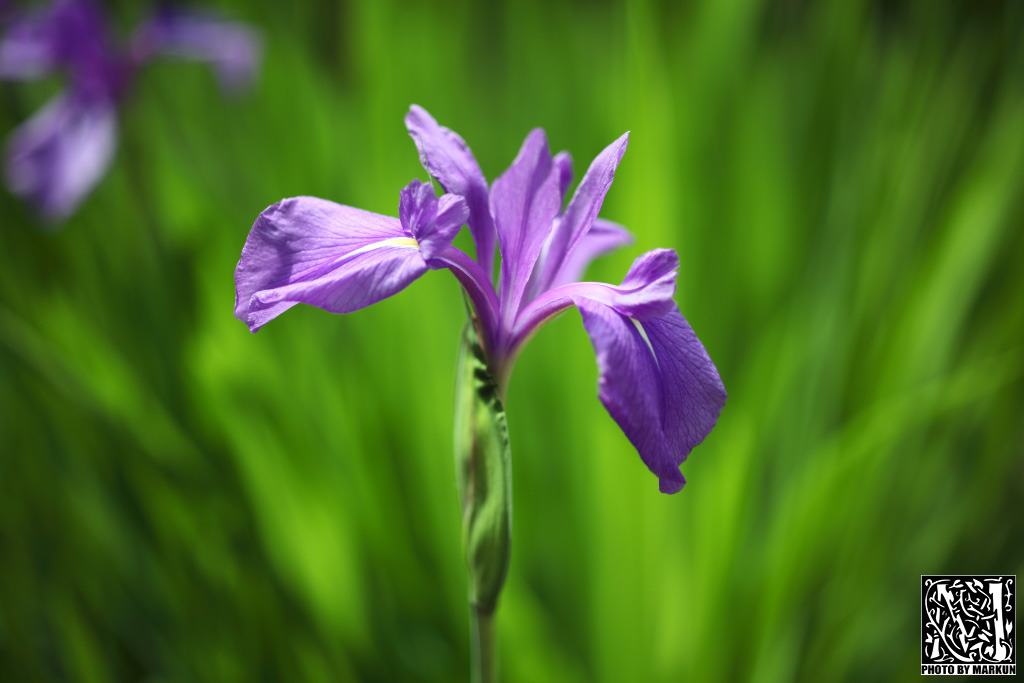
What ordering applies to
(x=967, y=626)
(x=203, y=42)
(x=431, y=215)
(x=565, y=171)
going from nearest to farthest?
(x=431, y=215) → (x=565, y=171) → (x=967, y=626) → (x=203, y=42)

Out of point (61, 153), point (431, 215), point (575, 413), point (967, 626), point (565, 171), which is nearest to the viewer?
point (431, 215)

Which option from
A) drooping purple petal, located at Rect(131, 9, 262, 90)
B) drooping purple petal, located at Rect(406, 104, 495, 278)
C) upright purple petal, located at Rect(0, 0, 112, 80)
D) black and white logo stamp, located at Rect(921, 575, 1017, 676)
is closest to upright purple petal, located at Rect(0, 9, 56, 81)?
upright purple petal, located at Rect(0, 0, 112, 80)

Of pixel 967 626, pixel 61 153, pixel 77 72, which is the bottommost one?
pixel 967 626

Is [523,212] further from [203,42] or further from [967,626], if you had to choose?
[203,42]

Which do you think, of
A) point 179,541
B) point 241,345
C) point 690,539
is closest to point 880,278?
point 690,539

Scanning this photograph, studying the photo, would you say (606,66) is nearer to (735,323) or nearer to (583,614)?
(735,323)

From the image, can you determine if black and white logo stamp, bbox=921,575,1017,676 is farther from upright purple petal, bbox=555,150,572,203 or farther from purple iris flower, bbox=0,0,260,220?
purple iris flower, bbox=0,0,260,220

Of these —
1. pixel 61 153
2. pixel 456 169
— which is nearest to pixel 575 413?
pixel 456 169
